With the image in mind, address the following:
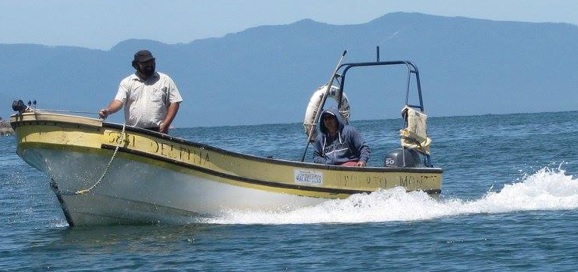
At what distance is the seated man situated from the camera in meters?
17.6

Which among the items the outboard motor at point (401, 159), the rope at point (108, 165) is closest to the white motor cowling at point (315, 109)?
the outboard motor at point (401, 159)

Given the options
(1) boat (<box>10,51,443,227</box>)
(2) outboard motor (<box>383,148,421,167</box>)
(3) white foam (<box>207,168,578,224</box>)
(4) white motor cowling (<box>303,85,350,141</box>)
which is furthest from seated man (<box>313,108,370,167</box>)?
(2) outboard motor (<box>383,148,421,167</box>)

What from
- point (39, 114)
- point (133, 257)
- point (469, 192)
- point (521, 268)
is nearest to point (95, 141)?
point (39, 114)

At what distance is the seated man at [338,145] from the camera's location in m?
17.6

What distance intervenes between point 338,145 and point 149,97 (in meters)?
2.82

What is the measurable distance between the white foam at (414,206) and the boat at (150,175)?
13 cm

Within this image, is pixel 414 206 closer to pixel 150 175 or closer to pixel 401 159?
pixel 401 159

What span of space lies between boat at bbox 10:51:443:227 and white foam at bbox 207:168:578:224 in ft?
0.42

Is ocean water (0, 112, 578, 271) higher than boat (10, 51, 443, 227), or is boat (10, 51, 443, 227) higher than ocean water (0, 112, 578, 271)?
boat (10, 51, 443, 227)

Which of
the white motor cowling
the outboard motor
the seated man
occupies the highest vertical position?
the white motor cowling

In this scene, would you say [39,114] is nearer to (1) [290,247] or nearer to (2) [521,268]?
(1) [290,247]

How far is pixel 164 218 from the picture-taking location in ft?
54.6

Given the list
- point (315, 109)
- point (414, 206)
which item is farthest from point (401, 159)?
point (315, 109)

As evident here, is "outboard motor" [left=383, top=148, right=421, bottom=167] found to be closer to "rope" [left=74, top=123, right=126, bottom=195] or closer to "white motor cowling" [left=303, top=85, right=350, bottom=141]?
"white motor cowling" [left=303, top=85, right=350, bottom=141]
